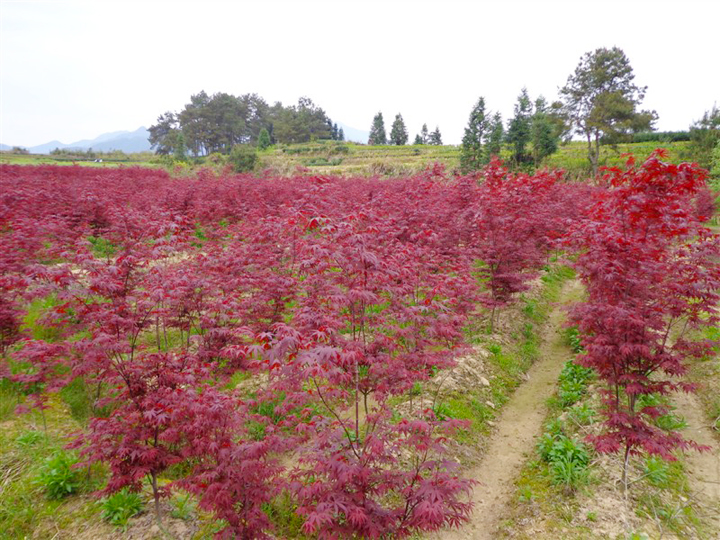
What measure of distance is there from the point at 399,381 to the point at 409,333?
652 mm

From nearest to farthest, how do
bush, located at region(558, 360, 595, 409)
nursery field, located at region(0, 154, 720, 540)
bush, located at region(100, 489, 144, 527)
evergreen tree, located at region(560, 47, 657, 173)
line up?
nursery field, located at region(0, 154, 720, 540)
bush, located at region(100, 489, 144, 527)
bush, located at region(558, 360, 595, 409)
evergreen tree, located at region(560, 47, 657, 173)

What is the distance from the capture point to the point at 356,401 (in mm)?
3623

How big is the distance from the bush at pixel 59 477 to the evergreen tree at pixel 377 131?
256 ft

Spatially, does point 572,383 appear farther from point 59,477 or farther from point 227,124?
point 227,124

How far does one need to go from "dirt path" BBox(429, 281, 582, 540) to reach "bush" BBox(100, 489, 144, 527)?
3.72 metres

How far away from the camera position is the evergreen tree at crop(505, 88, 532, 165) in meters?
30.7

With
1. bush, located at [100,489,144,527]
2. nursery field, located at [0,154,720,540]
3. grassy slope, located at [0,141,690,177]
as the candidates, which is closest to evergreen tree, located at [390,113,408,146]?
grassy slope, located at [0,141,690,177]

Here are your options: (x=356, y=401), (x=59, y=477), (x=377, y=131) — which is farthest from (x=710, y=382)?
(x=377, y=131)

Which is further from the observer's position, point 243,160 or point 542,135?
point 243,160

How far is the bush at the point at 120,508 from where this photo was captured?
4.12m

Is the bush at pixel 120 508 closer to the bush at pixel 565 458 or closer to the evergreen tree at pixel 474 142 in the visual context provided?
the bush at pixel 565 458

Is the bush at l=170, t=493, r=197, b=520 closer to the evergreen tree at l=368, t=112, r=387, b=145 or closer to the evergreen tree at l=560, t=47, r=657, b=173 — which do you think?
the evergreen tree at l=560, t=47, r=657, b=173

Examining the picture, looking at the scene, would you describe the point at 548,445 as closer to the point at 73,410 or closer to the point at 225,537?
the point at 225,537

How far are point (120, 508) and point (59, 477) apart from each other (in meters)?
1.05
